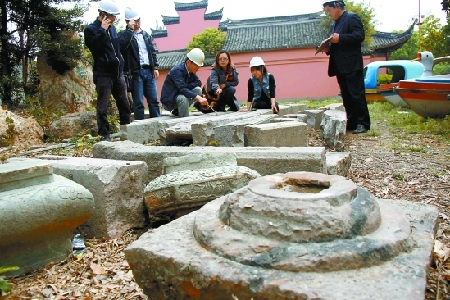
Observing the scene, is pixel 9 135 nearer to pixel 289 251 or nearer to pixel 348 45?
pixel 348 45

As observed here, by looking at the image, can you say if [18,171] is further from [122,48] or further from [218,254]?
[122,48]

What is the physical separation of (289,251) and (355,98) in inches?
182

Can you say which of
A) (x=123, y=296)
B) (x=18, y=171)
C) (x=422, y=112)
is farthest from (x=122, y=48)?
(x=422, y=112)

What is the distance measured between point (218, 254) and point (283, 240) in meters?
0.23

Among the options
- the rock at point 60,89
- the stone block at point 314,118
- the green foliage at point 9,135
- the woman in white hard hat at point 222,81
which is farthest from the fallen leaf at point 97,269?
the rock at point 60,89

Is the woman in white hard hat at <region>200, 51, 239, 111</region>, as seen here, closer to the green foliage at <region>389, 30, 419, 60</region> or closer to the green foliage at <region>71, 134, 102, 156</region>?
the green foliage at <region>71, 134, 102, 156</region>

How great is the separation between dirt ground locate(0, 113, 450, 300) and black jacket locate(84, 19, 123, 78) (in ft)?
8.63

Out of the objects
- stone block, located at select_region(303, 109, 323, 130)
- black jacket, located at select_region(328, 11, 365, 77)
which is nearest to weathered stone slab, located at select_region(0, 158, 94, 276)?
black jacket, located at select_region(328, 11, 365, 77)

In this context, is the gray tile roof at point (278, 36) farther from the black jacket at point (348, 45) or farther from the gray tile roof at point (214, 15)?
the black jacket at point (348, 45)

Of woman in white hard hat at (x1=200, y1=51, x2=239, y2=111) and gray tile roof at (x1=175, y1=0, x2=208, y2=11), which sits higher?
gray tile roof at (x1=175, y1=0, x2=208, y2=11)

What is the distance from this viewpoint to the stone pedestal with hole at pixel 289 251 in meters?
1.29

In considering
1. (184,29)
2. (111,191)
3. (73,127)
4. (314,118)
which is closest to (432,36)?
(314,118)

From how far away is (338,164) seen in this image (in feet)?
10.5

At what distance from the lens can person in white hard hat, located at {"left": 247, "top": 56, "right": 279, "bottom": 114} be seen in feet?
20.0
